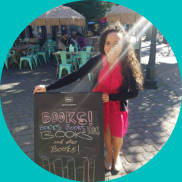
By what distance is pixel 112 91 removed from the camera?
184cm

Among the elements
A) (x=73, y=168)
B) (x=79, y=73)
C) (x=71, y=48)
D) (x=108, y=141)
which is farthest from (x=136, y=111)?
(x=79, y=73)

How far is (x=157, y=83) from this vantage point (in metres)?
4.56

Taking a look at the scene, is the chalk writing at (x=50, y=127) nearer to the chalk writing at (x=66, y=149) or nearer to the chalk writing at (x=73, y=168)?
the chalk writing at (x=66, y=149)

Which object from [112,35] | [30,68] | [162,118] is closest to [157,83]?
[162,118]

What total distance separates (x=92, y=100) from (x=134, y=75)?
0.48 m

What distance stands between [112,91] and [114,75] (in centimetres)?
16

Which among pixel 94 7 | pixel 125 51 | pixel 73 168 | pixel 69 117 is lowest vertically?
pixel 73 168

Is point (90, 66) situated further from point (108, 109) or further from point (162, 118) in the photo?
point (162, 118)

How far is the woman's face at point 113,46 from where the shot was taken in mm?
1688

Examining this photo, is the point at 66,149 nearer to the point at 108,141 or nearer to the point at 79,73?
the point at 108,141

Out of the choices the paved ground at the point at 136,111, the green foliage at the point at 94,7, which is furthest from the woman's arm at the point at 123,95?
the green foliage at the point at 94,7

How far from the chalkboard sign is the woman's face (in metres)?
0.40

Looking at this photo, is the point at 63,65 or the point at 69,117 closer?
the point at 69,117

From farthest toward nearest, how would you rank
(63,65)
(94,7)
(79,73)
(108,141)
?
(63,65) → (94,7) → (108,141) → (79,73)
